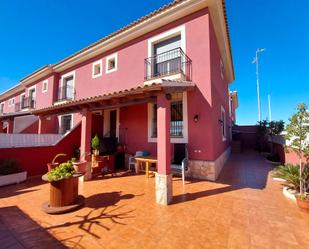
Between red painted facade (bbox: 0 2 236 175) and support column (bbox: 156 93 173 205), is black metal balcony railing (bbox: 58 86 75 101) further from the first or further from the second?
support column (bbox: 156 93 173 205)

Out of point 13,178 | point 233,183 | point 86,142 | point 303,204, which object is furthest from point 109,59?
point 303,204

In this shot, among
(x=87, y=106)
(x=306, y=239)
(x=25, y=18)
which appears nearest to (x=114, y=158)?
(x=87, y=106)

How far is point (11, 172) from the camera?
7.43 metres

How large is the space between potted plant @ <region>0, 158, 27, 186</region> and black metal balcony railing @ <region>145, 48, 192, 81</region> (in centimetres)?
810

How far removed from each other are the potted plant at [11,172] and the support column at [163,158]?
22.6ft

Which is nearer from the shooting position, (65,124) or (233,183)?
(233,183)

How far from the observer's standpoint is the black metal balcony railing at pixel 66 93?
14.9 meters

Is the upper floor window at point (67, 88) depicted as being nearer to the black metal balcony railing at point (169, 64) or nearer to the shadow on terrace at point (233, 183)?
the black metal balcony railing at point (169, 64)

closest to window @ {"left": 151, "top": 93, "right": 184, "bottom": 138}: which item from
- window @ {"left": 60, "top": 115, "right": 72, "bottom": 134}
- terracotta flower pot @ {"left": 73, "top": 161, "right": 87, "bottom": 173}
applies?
terracotta flower pot @ {"left": 73, "top": 161, "right": 87, "bottom": 173}

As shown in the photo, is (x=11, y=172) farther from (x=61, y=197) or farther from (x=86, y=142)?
(x=61, y=197)

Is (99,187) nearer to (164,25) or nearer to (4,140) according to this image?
(4,140)

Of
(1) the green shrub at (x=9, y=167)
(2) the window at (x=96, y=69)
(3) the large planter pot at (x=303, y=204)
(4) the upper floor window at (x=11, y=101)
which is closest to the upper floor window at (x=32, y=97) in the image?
(4) the upper floor window at (x=11, y=101)

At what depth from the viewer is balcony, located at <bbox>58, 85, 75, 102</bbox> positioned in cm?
1486

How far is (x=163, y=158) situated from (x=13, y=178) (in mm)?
7180
